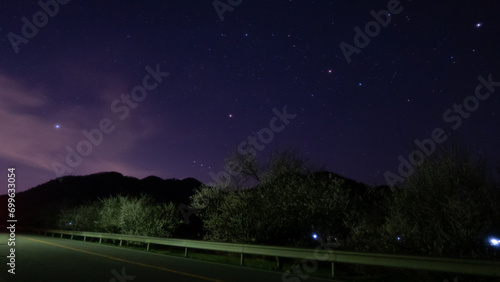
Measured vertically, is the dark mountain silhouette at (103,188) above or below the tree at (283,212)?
above

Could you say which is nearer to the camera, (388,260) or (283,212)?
(388,260)

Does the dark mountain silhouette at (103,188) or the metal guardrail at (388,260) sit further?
the dark mountain silhouette at (103,188)

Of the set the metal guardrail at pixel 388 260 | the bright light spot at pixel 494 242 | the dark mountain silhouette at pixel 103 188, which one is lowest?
the metal guardrail at pixel 388 260

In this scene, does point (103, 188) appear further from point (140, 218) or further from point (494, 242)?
point (494, 242)

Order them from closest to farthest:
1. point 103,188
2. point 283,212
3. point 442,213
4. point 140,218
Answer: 1. point 442,213
2. point 283,212
3. point 140,218
4. point 103,188

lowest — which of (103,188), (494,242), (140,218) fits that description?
(494,242)

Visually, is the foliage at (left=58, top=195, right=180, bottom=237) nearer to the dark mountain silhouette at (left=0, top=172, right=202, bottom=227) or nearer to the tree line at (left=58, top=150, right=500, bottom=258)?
the tree line at (left=58, top=150, right=500, bottom=258)

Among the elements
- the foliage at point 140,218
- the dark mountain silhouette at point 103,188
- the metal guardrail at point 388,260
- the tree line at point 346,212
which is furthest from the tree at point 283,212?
the dark mountain silhouette at point 103,188

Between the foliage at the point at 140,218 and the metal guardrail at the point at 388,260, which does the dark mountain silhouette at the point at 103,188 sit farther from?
the metal guardrail at the point at 388,260

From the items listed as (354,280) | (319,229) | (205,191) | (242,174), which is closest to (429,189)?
(354,280)

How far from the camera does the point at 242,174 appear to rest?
2966 centimetres

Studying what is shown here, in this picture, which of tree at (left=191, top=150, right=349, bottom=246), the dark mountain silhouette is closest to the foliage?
tree at (left=191, top=150, right=349, bottom=246)

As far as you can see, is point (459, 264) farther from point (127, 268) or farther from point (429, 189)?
point (127, 268)

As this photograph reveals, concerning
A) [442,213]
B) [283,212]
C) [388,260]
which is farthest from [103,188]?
[388,260]
